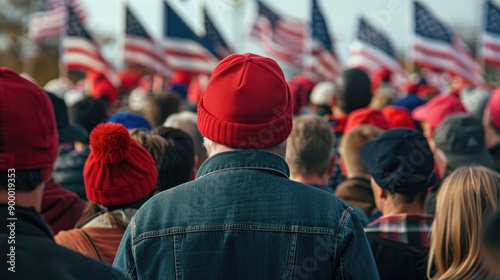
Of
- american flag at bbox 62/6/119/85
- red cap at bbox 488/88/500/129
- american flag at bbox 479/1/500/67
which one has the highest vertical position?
red cap at bbox 488/88/500/129

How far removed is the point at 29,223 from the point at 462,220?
198cm

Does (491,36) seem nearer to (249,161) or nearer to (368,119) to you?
(368,119)

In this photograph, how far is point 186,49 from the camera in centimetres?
1473

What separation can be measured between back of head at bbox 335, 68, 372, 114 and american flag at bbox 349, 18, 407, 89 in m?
6.16

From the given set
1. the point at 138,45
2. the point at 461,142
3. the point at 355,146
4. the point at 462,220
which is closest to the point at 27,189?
the point at 462,220

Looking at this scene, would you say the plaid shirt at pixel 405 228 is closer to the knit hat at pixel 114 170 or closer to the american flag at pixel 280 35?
the knit hat at pixel 114 170

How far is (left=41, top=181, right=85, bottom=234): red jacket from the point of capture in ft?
14.4

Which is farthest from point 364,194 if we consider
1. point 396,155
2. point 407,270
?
point 407,270

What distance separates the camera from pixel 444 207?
3.46 metres

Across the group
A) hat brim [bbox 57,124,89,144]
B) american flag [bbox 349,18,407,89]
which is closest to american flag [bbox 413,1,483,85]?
american flag [bbox 349,18,407,89]

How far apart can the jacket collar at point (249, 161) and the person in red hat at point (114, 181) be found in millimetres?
959

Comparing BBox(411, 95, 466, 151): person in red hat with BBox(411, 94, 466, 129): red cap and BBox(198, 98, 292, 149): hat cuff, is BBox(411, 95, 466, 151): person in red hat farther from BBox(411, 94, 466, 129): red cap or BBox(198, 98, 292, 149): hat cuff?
BBox(198, 98, 292, 149): hat cuff

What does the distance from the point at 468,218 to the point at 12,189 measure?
78.4 inches

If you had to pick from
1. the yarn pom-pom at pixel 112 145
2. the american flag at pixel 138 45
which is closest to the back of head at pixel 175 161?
the yarn pom-pom at pixel 112 145
